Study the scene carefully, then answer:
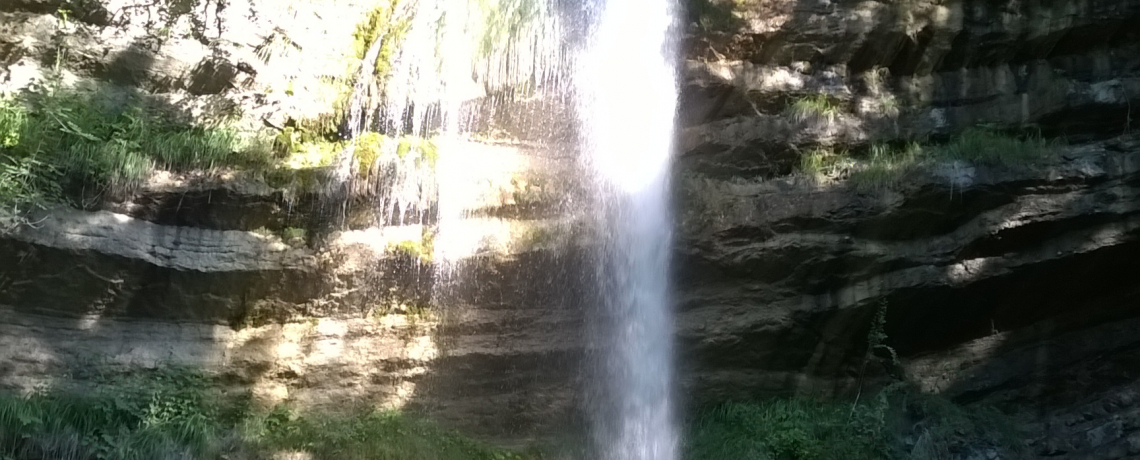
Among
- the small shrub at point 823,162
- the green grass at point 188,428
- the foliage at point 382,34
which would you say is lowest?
the green grass at point 188,428

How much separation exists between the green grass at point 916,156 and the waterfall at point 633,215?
1391mm

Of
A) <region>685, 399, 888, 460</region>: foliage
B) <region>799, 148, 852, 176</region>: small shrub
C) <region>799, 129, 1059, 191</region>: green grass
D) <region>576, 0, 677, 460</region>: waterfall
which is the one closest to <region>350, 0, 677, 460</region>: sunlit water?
<region>576, 0, 677, 460</region>: waterfall

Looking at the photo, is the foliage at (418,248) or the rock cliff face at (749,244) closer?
the rock cliff face at (749,244)

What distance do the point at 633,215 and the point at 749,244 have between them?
1.05 meters

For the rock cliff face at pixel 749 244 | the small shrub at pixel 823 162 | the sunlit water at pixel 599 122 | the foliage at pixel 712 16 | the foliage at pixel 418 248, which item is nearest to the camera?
the rock cliff face at pixel 749 244

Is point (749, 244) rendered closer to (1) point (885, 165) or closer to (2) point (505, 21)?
(1) point (885, 165)

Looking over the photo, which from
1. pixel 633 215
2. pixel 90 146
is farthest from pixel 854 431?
pixel 90 146

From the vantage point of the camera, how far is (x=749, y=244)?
744cm

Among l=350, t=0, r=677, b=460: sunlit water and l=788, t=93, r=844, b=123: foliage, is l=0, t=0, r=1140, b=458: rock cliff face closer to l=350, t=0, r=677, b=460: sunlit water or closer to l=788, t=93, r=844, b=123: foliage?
l=788, t=93, r=844, b=123: foliage

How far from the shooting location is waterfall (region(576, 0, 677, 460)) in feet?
24.5

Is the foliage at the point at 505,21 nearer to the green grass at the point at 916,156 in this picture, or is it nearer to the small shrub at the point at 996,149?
the green grass at the point at 916,156

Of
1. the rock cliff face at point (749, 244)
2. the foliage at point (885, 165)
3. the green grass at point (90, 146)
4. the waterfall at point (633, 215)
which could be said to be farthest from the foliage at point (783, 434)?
the green grass at point (90, 146)

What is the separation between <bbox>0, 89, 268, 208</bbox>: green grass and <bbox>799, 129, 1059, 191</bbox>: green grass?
483cm

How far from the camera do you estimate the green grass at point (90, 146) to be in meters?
6.64
